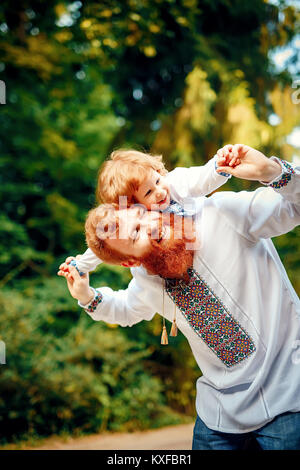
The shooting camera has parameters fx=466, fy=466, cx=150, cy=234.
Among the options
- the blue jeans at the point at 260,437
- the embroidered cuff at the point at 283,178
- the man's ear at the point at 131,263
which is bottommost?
the blue jeans at the point at 260,437

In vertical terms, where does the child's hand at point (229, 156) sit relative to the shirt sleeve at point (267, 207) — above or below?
above

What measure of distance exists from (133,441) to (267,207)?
2.87m

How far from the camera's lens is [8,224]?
15.6ft

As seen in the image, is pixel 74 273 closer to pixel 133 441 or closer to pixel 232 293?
pixel 232 293

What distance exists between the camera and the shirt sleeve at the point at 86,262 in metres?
1.49

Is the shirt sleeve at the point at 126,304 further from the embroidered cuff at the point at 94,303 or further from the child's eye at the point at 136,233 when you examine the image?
the child's eye at the point at 136,233

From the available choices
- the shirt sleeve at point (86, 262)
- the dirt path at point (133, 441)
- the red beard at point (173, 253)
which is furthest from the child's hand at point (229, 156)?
the dirt path at point (133, 441)

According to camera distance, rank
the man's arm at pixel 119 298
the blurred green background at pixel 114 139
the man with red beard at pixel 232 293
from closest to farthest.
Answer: the man with red beard at pixel 232 293 → the man's arm at pixel 119 298 → the blurred green background at pixel 114 139

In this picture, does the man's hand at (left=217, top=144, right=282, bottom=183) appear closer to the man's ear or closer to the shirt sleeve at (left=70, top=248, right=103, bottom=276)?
the man's ear

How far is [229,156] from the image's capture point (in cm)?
123

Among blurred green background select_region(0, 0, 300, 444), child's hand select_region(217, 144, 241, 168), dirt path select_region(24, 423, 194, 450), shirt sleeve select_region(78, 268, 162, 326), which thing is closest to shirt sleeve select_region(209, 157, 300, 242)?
child's hand select_region(217, 144, 241, 168)

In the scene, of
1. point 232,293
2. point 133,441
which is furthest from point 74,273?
point 133,441

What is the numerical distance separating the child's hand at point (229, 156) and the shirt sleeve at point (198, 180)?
1.4 inches

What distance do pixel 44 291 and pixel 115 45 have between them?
2.38 m
